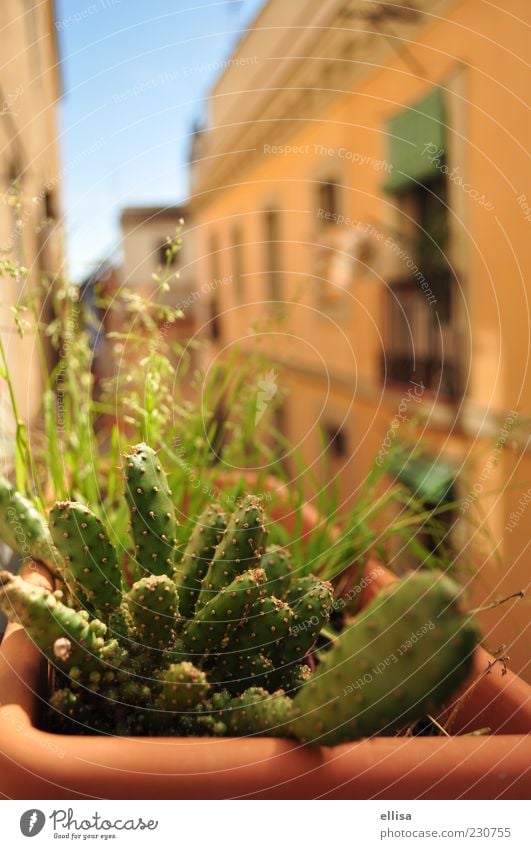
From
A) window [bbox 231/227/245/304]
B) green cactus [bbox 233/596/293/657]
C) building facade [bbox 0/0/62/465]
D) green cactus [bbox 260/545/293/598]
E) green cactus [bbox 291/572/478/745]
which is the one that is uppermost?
window [bbox 231/227/245/304]

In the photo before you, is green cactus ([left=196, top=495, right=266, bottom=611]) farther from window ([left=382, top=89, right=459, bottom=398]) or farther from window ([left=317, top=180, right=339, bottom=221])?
window ([left=317, top=180, right=339, bottom=221])

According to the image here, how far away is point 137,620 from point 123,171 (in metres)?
0.51

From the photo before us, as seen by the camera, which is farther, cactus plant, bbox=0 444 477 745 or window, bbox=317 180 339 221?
window, bbox=317 180 339 221

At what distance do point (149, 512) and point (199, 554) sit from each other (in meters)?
0.06

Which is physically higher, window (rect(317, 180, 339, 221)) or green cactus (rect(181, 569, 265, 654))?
window (rect(317, 180, 339, 221))

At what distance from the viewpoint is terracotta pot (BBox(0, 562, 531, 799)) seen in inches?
19.8

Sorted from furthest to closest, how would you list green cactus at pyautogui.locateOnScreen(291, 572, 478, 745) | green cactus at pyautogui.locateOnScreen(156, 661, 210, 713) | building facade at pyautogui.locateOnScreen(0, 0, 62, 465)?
building facade at pyautogui.locateOnScreen(0, 0, 62, 465) → green cactus at pyautogui.locateOnScreen(156, 661, 210, 713) → green cactus at pyautogui.locateOnScreen(291, 572, 478, 745)

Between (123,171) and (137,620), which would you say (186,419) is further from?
(137,620)

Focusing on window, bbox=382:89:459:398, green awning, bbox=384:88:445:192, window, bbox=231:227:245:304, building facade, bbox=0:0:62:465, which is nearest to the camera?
building facade, bbox=0:0:62:465

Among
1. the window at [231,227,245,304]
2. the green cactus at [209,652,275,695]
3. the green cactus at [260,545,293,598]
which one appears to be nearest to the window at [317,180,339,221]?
the window at [231,227,245,304]

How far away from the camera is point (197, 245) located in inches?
410

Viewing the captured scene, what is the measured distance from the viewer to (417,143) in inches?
135

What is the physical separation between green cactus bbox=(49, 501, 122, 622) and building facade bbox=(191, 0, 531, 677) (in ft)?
1.62

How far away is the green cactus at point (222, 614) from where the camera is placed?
563 millimetres
